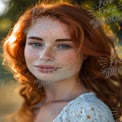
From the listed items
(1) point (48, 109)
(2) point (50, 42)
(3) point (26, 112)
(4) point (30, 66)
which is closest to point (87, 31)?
(2) point (50, 42)

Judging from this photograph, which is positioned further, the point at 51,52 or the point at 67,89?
the point at 67,89

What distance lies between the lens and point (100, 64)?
59.4 inches

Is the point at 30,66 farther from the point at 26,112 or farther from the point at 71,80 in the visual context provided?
the point at 26,112

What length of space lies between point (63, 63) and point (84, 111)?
0.20 m

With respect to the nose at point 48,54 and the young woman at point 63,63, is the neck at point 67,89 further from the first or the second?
the nose at point 48,54

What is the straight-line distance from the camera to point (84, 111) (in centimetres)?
128

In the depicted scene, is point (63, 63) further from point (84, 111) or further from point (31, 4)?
point (31, 4)

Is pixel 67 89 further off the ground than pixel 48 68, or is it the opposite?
pixel 48 68

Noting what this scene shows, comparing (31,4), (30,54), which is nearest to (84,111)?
(30,54)

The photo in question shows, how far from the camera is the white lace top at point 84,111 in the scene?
127 cm

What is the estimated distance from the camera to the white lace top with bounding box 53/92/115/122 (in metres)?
1.27

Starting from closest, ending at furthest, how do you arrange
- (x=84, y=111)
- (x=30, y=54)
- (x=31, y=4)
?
(x=84, y=111)
(x=30, y=54)
(x=31, y=4)

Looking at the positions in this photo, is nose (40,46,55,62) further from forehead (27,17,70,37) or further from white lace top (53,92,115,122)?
white lace top (53,92,115,122)

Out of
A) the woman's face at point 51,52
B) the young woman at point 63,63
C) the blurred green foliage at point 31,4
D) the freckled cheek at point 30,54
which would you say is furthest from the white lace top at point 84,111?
the blurred green foliage at point 31,4
